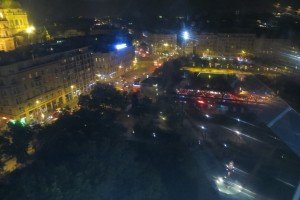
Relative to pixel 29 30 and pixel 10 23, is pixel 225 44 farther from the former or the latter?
pixel 10 23

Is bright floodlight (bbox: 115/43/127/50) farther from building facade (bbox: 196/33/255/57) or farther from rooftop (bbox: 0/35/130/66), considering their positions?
building facade (bbox: 196/33/255/57)

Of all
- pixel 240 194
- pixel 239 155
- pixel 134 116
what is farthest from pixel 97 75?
pixel 240 194

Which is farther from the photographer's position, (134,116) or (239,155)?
(134,116)

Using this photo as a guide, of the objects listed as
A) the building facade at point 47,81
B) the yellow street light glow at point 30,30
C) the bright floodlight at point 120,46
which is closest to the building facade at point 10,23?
the yellow street light glow at point 30,30

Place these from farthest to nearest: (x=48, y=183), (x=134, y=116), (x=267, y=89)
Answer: (x=267, y=89) → (x=134, y=116) → (x=48, y=183)

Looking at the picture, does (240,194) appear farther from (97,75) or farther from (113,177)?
(97,75)

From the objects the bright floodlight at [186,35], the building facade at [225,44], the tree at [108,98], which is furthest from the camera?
the bright floodlight at [186,35]

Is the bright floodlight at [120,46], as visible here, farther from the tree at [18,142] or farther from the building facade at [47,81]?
the tree at [18,142]

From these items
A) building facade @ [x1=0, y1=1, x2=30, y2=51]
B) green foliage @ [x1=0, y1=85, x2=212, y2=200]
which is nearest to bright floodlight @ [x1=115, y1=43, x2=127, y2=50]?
building facade @ [x1=0, y1=1, x2=30, y2=51]

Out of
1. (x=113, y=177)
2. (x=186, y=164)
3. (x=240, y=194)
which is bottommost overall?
(x=240, y=194)

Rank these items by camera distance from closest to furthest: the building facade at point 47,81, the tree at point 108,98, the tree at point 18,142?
the tree at point 18,142 → the tree at point 108,98 → the building facade at point 47,81
